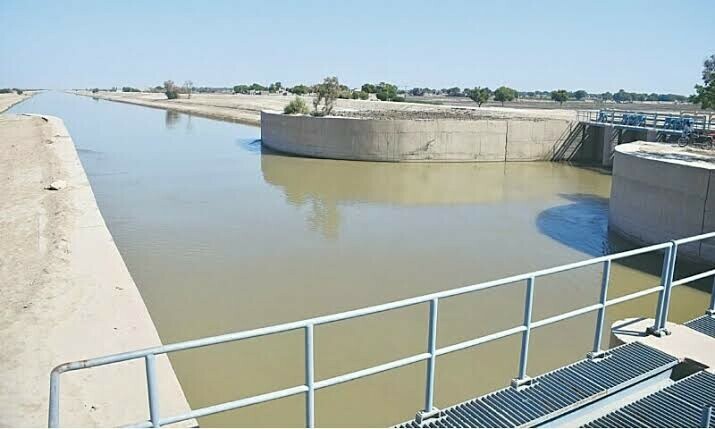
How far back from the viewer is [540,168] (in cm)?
2417

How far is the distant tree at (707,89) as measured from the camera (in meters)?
14.9

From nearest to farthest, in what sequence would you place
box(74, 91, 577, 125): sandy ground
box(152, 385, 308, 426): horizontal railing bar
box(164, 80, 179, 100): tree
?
1. box(152, 385, 308, 426): horizontal railing bar
2. box(74, 91, 577, 125): sandy ground
3. box(164, 80, 179, 100): tree

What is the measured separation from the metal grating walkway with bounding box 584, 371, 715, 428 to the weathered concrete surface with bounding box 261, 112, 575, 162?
21205 millimetres

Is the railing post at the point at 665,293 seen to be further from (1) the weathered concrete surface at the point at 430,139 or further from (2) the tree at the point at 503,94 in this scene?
(2) the tree at the point at 503,94

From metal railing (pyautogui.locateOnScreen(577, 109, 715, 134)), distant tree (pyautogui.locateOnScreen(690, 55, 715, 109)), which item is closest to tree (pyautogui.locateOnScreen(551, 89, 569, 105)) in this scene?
metal railing (pyautogui.locateOnScreen(577, 109, 715, 134))

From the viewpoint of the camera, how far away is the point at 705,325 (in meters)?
4.66

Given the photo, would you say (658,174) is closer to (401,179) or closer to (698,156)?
(698,156)

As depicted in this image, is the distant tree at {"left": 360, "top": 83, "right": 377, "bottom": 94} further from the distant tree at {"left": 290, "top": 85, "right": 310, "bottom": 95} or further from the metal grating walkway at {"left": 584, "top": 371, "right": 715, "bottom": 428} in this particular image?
the metal grating walkway at {"left": 584, "top": 371, "right": 715, "bottom": 428}

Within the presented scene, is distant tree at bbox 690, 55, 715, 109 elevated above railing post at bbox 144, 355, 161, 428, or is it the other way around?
distant tree at bbox 690, 55, 715, 109

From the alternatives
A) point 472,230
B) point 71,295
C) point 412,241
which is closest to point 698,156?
point 472,230

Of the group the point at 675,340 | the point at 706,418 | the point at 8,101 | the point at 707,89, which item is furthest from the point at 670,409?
the point at 8,101

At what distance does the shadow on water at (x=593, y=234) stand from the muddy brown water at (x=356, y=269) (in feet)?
0.27

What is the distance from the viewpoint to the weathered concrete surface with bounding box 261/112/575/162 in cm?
2453

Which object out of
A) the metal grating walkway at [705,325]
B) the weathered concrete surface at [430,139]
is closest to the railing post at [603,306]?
the metal grating walkway at [705,325]
